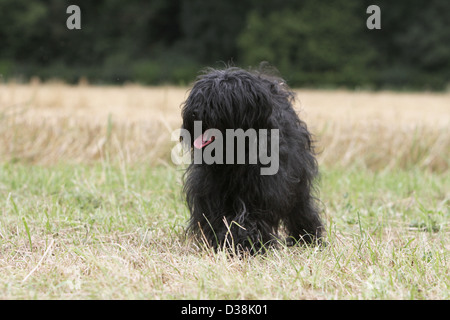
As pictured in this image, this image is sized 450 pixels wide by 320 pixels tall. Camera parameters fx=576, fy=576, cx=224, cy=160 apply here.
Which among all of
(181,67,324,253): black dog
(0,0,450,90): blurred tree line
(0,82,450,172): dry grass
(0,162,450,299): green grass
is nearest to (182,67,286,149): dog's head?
(181,67,324,253): black dog

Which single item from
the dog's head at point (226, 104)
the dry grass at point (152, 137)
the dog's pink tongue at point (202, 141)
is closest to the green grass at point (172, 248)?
the dog's pink tongue at point (202, 141)

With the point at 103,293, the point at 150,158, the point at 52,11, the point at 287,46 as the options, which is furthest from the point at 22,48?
the point at 103,293

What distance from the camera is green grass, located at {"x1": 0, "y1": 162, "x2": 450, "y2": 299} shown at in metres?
3.14

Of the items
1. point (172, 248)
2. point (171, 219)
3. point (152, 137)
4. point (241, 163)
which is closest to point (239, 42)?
point (152, 137)

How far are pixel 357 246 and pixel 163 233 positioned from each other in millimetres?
1517

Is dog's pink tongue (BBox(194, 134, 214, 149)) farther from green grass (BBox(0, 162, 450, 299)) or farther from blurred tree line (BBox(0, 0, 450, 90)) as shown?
blurred tree line (BBox(0, 0, 450, 90))

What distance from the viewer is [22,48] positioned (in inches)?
1012

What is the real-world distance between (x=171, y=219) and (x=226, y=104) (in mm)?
1674

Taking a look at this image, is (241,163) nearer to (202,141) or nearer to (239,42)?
(202,141)

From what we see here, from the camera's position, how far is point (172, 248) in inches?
163

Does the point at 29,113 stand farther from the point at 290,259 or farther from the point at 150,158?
the point at 290,259

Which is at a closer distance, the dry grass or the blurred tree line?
the dry grass

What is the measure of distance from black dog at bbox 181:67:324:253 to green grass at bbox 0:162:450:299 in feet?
0.71

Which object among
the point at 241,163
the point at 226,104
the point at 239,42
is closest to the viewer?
the point at 226,104
